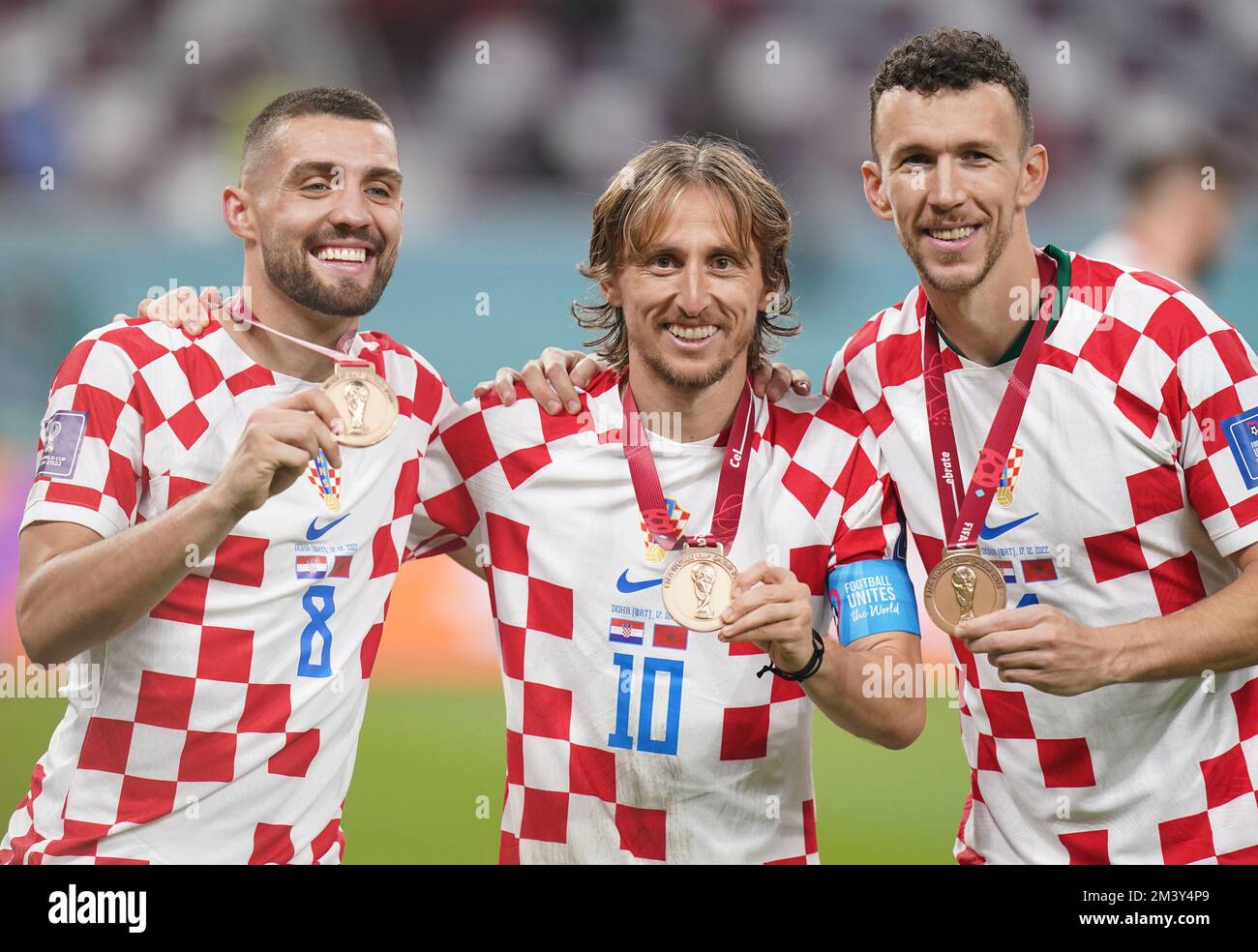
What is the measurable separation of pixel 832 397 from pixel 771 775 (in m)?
0.97

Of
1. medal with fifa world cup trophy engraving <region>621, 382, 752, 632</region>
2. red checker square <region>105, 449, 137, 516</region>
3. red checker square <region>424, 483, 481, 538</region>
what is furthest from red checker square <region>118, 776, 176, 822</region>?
medal with fifa world cup trophy engraving <region>621, 382, 752, 632</region>

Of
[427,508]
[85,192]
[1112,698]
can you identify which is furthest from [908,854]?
[85,192]

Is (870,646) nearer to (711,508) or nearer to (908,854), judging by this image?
(711,508)

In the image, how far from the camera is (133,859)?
2.82 m

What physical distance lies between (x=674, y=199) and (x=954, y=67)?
71 centimetres

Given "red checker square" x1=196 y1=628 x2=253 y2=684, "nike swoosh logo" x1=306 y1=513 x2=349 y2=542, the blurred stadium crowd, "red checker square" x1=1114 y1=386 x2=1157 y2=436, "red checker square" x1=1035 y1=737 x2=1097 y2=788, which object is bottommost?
"red checker square" x1=1035 y1=737 x2=1097 y2=788

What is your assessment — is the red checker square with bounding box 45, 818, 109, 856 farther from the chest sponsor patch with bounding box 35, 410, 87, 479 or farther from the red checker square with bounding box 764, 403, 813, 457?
the red checker square with bounding box 764, 403, 813, 457

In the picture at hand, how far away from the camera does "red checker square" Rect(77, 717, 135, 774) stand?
2863 millimetres

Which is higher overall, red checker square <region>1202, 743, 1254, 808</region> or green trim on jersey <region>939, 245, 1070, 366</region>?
green trim on jersey <region>939, 245, 1070, 366</region>

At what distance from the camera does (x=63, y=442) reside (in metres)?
2.77

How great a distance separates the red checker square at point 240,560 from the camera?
2.86m

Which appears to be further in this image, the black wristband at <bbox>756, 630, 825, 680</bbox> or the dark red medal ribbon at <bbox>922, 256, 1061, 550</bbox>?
the dark red medal ribbon at <bbox>922, 256, 1061, 550</bbox>

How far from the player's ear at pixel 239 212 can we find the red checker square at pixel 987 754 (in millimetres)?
2190

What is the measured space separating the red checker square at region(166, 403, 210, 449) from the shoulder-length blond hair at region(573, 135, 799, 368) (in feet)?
3.34
